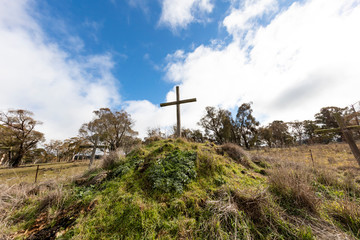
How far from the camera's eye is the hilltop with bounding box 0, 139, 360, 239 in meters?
2.57

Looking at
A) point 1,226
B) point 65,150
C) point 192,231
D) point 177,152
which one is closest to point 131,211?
point 192,231

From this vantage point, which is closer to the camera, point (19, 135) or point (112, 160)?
point (112, 160)

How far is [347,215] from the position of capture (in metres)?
2.59

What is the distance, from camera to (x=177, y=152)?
5.32m

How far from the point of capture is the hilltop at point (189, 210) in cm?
257

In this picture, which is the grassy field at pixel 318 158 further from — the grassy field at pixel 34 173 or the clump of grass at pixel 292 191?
the grassy field at pixel 34 173

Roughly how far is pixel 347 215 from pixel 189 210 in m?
3.30

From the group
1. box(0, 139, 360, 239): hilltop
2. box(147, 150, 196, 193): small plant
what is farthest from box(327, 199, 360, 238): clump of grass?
box(147, 150, 196, 193): small plant

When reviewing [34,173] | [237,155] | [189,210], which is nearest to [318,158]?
[237,155]

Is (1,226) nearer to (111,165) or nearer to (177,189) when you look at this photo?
(111,165)

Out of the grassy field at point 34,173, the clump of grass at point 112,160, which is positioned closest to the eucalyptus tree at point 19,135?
the grassy field at point 34,173

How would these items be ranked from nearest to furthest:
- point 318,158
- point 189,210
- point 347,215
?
point 347,215, point 189,210, point 318,158

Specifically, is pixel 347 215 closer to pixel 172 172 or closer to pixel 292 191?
pixel 292 191

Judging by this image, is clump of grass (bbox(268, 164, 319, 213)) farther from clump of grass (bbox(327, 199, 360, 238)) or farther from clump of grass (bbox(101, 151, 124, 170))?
clump of grass (bbox(101, 151, 124, 170))
